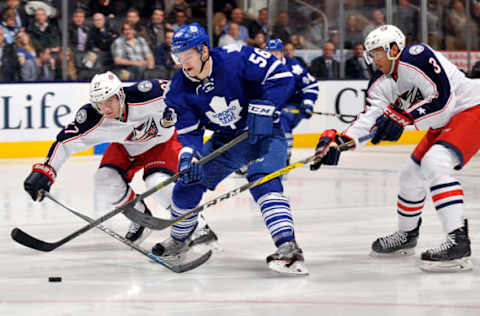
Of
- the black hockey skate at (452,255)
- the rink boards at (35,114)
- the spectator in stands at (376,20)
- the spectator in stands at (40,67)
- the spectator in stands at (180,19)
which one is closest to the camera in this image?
the black hockey skate at (452,255)

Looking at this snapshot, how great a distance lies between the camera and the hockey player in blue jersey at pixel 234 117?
13.2ft

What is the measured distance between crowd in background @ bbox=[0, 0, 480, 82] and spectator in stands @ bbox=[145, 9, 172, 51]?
0.4 inches

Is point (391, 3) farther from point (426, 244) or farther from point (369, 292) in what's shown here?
point (369, 292)

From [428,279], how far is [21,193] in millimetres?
3868

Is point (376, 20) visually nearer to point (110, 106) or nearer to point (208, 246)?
point (208, 246)

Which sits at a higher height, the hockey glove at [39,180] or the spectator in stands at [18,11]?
the spectator in stands at [18,11]

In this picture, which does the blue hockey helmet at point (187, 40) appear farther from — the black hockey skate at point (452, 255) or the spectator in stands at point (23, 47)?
the spectator in stands at point (23, 47)

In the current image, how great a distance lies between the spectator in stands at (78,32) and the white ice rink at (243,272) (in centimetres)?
343

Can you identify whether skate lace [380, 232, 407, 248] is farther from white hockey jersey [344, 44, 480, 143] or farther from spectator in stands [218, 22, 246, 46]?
spectator in stands [218, 22, 246, 46]

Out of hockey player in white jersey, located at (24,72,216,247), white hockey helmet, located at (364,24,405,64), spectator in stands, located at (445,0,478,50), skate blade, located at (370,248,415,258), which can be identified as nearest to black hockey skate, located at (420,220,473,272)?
skate blade, located at (370,248,415,258)

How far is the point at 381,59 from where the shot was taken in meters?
4.21

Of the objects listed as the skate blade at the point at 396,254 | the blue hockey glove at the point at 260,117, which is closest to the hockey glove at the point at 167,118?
the blue hockey glove at the point at 260,117

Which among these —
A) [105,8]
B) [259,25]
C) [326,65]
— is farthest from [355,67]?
[105,8]

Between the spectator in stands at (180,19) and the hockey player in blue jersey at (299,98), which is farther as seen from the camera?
the spectator in stands at (180,19)
